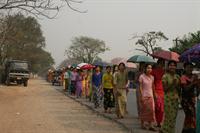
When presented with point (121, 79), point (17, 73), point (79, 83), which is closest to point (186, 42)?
point (17, 73)

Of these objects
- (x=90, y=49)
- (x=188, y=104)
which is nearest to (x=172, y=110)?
(x=188, y=104)

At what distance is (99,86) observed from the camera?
1923 cm

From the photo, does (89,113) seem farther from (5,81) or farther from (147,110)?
(5,81)

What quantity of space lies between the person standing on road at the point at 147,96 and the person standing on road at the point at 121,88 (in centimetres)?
227

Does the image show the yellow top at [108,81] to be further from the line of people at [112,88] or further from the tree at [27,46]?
the tree at [27,46]

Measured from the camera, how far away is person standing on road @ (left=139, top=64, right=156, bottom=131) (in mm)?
11891

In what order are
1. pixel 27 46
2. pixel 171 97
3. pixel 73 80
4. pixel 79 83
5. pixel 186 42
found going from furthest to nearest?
pixel 27 46 < pixel 186 42 < pixel 73 80 < pixel 79 83 < pixel 171 97

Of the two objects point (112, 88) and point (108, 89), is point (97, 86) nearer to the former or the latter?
point (108, 89)

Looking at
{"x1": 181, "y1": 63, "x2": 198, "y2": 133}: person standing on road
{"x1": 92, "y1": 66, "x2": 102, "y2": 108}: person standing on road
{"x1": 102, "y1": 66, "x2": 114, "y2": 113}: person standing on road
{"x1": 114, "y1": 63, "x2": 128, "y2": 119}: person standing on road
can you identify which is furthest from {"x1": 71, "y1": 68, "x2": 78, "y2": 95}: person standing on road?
{"x1": 181, "y1": 63, "x2": 198, "y2": 133}: person standing on road

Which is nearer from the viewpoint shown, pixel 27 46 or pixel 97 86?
pixel 97 86

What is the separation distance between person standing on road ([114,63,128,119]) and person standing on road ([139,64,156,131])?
2.27 m

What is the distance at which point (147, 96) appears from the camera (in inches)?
472

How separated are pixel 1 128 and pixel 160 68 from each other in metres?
4.17

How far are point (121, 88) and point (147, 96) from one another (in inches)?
100
